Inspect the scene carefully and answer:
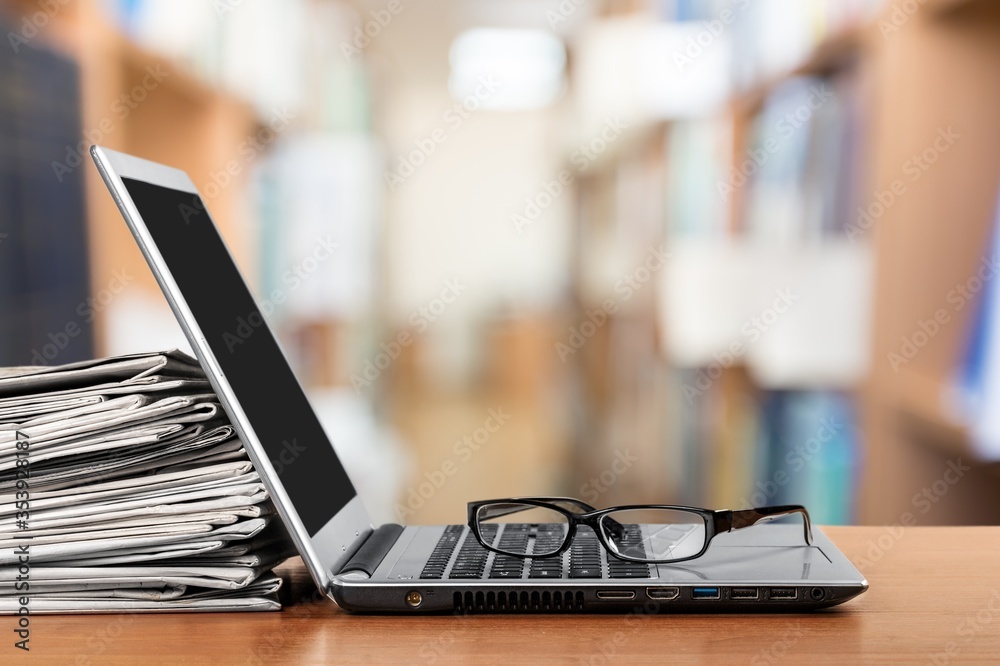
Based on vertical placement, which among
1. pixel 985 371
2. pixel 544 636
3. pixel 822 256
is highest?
pixel 822 256

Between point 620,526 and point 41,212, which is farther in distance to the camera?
point 41,212

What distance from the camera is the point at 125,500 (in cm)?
60

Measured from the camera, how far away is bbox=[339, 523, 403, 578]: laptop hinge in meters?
0.59

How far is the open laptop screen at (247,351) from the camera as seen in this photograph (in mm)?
593

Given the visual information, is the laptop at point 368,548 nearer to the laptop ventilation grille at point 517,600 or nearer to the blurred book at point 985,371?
the laptop ventilation grille at point 517,600

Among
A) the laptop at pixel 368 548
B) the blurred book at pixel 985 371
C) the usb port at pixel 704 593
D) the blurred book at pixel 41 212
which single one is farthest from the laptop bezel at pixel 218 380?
the blurred book at pixel 41 212

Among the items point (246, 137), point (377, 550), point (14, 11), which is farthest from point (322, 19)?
point (377, 550)

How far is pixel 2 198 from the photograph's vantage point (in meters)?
1.37

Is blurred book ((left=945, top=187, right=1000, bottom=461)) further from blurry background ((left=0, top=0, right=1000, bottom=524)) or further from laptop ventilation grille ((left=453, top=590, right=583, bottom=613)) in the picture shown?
laptop ventilation grille ((left=453, top=590, right=583, bottom=613))

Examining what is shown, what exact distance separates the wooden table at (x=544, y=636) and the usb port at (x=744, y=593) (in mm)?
14

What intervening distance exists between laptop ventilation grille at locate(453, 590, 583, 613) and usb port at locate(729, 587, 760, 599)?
0.10m

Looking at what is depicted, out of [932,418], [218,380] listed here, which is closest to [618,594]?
[218,380]

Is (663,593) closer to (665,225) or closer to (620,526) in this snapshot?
(620,526)

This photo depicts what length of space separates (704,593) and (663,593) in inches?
1.0
